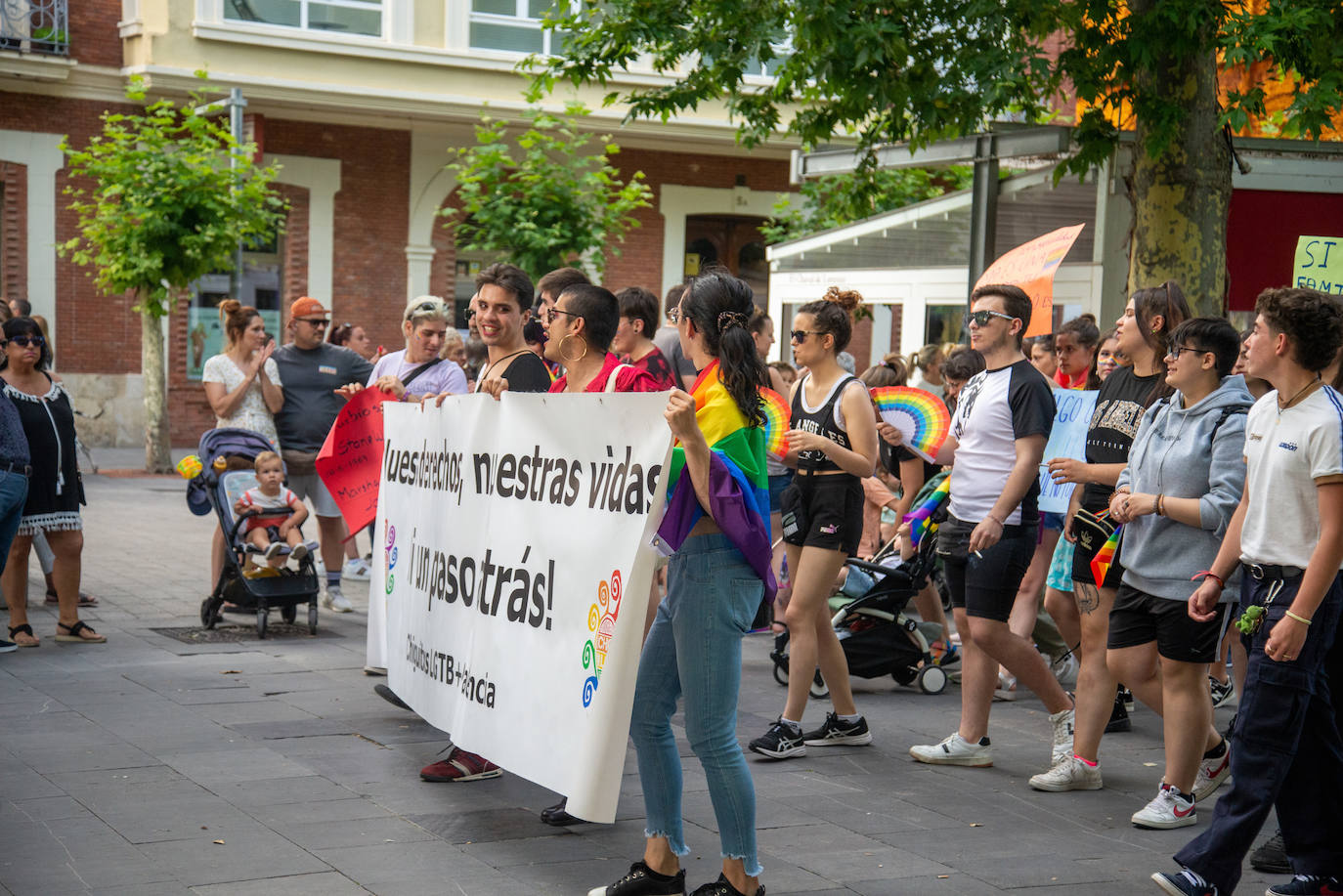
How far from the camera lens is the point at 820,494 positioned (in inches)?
256

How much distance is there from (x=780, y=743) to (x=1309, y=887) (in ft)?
7.70

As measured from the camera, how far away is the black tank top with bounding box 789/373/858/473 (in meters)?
6.49

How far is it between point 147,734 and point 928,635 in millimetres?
4308

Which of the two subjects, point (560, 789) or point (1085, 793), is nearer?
point (560, 789)

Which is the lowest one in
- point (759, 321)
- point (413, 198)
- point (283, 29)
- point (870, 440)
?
point (870, 440)

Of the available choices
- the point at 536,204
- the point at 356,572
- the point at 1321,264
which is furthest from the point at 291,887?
the point at 536,204

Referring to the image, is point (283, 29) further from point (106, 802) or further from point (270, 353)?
point (106, 802)

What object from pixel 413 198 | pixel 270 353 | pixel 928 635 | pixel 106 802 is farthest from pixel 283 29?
pixel 106 802

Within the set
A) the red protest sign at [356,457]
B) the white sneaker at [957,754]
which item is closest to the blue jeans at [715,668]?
the white sneaker at [957,754]

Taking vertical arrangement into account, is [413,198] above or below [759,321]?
Result: above

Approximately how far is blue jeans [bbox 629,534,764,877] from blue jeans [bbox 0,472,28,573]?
5125mm

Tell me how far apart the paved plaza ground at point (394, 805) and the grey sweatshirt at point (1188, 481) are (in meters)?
1.00

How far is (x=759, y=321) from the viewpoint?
8312 millimetres

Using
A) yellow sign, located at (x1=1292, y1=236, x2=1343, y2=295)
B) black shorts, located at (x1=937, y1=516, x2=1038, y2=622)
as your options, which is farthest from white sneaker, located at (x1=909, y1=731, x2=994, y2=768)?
yellow sign, located at (x1=1292, y1=236, x2=1343, y2=295)
